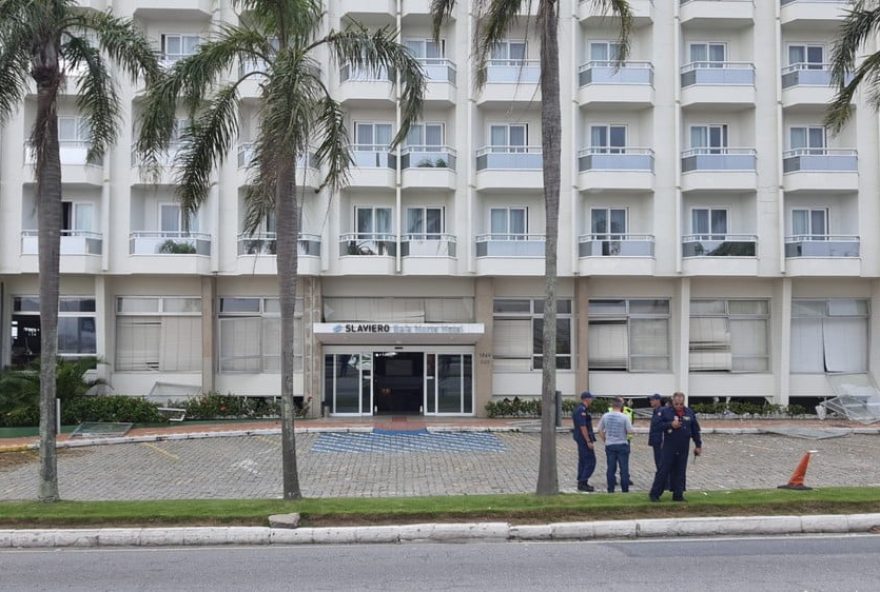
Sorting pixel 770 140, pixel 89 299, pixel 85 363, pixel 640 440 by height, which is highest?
pixel 770 140

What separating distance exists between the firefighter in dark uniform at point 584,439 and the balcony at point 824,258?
15079 millimetres

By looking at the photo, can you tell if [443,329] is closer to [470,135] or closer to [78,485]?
[470,135]

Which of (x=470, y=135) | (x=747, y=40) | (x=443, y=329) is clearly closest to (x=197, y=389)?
(x=443, y=329)

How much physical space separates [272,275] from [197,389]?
460 cm

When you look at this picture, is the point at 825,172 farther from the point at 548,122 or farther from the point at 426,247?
the point at 548,122

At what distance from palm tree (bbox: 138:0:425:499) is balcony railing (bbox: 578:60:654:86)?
1422 cm

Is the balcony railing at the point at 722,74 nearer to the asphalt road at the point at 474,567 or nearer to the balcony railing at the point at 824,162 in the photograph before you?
the balcony railing at the point at 824,162

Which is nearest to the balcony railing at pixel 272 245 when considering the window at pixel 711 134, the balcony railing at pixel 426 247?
the balcony railing at pixel 426 247

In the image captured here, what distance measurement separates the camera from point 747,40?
25484 mm

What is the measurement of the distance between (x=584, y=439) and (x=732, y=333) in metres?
15.2

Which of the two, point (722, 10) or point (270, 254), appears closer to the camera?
point (270, 254)

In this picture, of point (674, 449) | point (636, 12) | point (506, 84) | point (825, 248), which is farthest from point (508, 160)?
point (674, 449)

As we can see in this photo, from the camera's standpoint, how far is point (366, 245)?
2434cm

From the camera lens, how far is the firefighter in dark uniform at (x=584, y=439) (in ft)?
41.3
